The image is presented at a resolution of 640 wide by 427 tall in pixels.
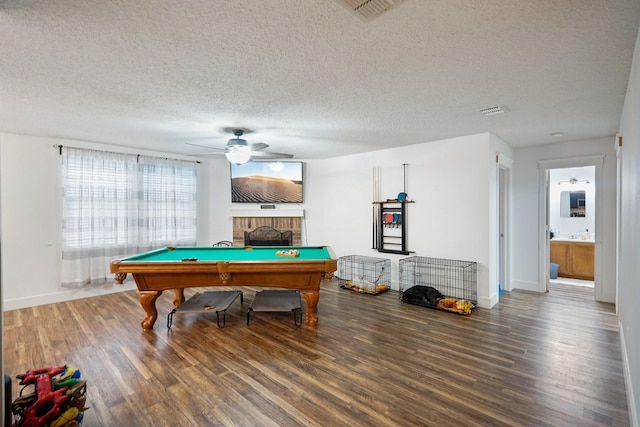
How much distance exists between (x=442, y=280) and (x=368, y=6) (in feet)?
13.1

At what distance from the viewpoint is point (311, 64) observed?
2.23m

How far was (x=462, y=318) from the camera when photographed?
3734 millimetres

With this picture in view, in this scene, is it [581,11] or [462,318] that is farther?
[462,318]

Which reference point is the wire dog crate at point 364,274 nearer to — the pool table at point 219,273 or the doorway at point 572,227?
the pool table at point 219,273

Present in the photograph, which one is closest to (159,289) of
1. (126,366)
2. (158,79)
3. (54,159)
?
(126,366)

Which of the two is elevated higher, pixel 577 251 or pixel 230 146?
pixel 230 146

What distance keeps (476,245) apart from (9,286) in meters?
6.63

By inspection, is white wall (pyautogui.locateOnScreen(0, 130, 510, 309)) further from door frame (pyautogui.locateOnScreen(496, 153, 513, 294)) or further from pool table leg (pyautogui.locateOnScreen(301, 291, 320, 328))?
pool table leg (pyautogui.locateOnScreen(301, 291, 320, 328))

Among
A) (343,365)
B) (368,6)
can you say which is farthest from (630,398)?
(368,6)

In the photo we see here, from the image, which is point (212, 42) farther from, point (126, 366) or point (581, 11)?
point (126, 366)

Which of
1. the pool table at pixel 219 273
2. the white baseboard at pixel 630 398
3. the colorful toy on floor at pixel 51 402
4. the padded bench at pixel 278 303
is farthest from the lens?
the padded bench at pixel 278 303

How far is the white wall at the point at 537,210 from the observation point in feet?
Answer: 14.2

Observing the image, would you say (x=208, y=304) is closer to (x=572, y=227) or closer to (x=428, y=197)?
(x=428, y=197)

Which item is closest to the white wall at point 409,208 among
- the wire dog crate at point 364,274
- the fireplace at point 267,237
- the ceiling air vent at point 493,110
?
the wire dog crate at point 364,274
